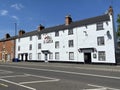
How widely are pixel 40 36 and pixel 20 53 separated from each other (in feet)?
36.4

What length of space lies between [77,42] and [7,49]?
32.8 meters

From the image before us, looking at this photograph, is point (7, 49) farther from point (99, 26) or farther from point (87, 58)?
point (99, 26)

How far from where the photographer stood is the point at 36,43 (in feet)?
156

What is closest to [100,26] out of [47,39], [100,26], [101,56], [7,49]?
[100,26]

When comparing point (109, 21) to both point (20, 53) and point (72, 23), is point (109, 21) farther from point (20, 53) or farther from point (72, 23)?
point (20, 53)

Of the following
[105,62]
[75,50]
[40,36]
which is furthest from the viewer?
[40,36]

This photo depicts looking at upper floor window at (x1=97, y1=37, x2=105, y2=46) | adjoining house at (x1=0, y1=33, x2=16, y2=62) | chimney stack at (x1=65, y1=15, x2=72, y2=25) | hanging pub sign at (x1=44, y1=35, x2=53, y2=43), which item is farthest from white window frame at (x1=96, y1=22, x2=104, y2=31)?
adjoining house at (x1=0, y1=33, x2=16, y2=62)

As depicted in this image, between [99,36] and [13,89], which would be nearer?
[13,89]

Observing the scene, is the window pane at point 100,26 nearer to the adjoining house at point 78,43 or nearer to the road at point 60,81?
the adjoining house at point 78,43

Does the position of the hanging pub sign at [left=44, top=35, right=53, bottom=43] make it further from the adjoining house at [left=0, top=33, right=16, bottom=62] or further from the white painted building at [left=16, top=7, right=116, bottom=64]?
the adjoining house at [left=0, top=33, right=16, bottom=62]

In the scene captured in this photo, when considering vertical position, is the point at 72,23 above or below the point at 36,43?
above

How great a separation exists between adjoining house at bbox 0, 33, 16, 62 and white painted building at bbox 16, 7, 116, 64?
9.08 metres

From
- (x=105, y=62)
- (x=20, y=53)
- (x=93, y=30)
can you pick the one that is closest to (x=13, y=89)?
(x=105, y=62)

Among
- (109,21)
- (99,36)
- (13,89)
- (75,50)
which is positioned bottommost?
(13,89)
